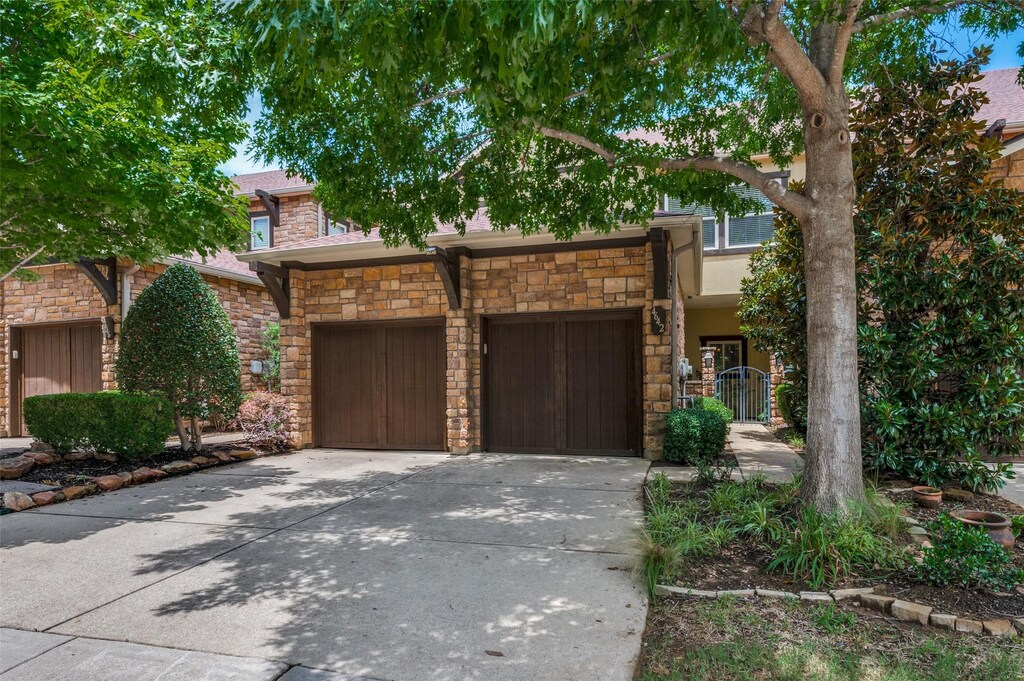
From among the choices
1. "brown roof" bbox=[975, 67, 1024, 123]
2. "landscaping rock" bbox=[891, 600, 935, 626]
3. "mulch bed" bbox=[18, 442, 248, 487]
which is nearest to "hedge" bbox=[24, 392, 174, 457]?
"mulch bed" bbox=[18, 442, 248, 487]

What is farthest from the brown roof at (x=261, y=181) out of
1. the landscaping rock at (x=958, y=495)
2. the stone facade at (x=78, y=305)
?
the landscaping rock at (x=958, y=495)

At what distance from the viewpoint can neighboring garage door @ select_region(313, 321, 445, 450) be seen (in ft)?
29.4

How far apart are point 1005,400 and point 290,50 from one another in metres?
6.56

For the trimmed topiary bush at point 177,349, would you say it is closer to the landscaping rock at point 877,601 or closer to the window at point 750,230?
the landscaping rock at point 877,601

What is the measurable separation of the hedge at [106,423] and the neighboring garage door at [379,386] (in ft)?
7.83

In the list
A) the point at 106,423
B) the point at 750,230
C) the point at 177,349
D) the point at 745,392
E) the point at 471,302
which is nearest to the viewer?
the point at 106,423

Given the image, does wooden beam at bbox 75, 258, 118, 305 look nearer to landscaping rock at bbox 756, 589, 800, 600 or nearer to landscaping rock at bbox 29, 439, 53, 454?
landscaping rock at bbox 29, 439, 53, 454

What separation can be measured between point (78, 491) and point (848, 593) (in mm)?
7064

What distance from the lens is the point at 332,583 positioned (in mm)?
3590

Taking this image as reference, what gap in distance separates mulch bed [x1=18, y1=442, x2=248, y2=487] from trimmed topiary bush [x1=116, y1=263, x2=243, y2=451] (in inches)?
20.1

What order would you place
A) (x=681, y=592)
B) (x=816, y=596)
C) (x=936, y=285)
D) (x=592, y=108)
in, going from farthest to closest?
(x=936, y=285) < (x=592, y=108) < (x=681, y=592) < (x=816, y=596)

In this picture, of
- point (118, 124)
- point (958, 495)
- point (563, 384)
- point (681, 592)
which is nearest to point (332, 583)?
point (681, 592)

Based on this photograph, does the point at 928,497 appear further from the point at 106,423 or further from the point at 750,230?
the point at 750,230

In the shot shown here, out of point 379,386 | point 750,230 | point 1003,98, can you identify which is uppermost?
point 1003,98
